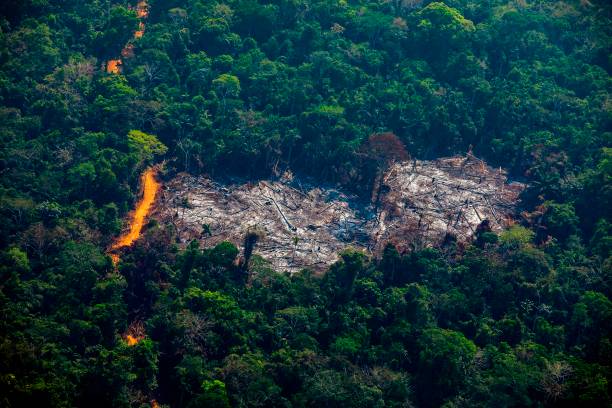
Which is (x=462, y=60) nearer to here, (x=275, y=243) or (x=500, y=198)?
(x=500, y=198)

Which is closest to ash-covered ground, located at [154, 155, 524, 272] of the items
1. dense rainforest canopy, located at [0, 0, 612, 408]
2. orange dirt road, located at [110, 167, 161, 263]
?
orange dirt road, located at [110, 167, 161, 263]

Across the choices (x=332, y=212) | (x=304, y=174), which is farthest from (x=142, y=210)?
(x=332, y=212)

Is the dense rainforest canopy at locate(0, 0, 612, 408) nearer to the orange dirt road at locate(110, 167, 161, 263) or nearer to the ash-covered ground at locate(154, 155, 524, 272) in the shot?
the orange dirt road at locate(110, 167, 161, 263)

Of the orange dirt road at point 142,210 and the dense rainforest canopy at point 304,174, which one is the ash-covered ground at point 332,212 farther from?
the dense rainforest canopy at point 304,174

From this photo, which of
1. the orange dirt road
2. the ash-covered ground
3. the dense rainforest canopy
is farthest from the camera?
the ash-covered ground

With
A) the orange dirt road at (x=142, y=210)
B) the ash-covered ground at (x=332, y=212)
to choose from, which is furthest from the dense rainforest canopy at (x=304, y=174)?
the ash-covered ground at (x=332, y=212)

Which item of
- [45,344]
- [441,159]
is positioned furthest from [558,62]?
[45,344]
